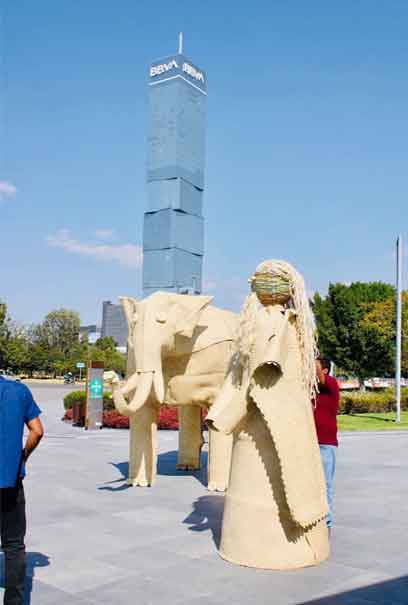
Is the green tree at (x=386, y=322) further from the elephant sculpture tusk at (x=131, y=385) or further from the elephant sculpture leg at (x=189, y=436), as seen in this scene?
the elephant sculpture tusk at (x=131, y=385)

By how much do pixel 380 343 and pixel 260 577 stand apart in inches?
1432

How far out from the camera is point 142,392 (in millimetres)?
7684

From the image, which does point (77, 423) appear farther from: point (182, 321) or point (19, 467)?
point (19, 467)

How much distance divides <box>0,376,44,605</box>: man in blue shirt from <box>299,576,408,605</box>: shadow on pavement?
1927 millimetres

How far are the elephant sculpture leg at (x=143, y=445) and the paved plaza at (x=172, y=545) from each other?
0.23m

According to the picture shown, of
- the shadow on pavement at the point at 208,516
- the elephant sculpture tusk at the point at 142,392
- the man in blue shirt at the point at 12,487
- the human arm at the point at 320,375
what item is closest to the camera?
the man in blue shirt at the point at 12,487

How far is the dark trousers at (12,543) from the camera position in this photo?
3.91 meters

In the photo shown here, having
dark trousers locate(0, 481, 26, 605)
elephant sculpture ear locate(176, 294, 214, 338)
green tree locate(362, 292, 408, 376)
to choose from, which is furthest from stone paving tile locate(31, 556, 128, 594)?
green tree locate(362, 292, 408, 376)

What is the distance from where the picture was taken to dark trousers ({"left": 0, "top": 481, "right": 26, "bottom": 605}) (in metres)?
3.91

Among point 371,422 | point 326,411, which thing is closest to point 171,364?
point 326,411

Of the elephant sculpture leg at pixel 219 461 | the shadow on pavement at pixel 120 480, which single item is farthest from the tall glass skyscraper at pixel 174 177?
the elephant sculpture leg at pixel 219 461

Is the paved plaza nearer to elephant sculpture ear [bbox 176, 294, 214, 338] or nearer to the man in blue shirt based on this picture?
the man in blue shirt

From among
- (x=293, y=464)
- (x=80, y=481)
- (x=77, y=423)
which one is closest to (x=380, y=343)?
(x=77, y=423)

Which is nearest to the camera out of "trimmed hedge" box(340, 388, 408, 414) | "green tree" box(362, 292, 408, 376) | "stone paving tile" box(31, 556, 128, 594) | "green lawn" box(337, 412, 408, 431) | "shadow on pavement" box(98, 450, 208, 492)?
"stone paving tile" box(31, 556, 128, 594)
